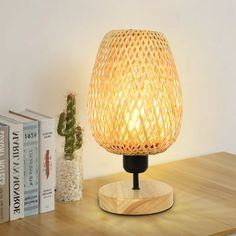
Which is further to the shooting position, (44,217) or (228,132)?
(228,132)

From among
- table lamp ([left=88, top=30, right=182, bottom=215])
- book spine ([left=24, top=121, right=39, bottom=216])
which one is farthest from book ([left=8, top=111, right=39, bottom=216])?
table lamp ([left=88, top=30, right=182, bottom=215])

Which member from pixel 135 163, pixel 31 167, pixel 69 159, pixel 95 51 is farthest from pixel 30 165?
pixel 95 51

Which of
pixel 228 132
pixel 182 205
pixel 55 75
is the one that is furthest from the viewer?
pixel 228 132

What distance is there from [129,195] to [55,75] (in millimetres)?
366

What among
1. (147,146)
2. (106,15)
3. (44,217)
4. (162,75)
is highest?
(106,15)

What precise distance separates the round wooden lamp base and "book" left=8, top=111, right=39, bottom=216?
154 millimetres

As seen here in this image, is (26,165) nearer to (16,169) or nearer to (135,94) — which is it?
(16,169)

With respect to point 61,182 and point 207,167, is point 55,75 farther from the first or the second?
point 207,167

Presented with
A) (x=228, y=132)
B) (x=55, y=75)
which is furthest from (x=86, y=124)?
(x=228, y=132)

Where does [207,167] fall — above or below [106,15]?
below

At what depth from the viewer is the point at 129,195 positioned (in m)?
1.29

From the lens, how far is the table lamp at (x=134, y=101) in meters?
1.22

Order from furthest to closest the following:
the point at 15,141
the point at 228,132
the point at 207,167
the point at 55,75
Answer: the point at 228,132, the point at 207,167, the point at 55,75, the point at 15,141

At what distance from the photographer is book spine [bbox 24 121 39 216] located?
1222mm
